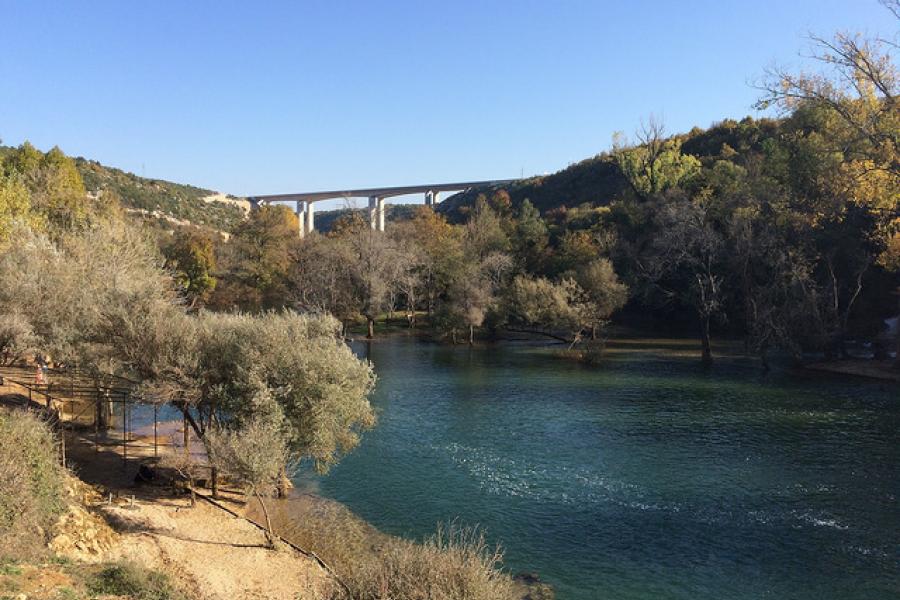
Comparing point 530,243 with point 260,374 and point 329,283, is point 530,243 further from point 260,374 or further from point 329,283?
point 260,374

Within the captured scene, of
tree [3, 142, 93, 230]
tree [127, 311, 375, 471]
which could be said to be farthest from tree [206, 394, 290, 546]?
tree [3, 142, 93, 230]

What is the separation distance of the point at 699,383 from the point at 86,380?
127 feet

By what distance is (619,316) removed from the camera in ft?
270

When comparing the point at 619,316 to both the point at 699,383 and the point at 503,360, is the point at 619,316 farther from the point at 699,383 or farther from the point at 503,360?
the point at 699,383

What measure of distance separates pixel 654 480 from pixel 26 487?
2207 centimetres

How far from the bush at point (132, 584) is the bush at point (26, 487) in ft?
6.78

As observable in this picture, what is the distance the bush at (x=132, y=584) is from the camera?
14391 millimetres

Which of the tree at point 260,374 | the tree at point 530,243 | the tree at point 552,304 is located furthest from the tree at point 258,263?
the tree at point 260,374

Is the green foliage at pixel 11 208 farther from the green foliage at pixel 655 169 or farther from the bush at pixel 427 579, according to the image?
the green foliage at pixel 655 169

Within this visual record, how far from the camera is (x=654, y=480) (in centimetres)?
2644

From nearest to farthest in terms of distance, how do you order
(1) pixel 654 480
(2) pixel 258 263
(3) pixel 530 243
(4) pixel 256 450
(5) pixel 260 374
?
(4) pixel 256 450
(5) pixel 260 374
(1) pixel 654 480
(2) pixel 258 263
(3) pixel 530 243

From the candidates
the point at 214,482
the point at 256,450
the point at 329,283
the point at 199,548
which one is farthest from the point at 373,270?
the point at 199,548

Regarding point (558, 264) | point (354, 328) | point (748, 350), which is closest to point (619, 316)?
point (558, 264)

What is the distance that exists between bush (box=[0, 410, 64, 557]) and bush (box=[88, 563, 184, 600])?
2.07 metres
